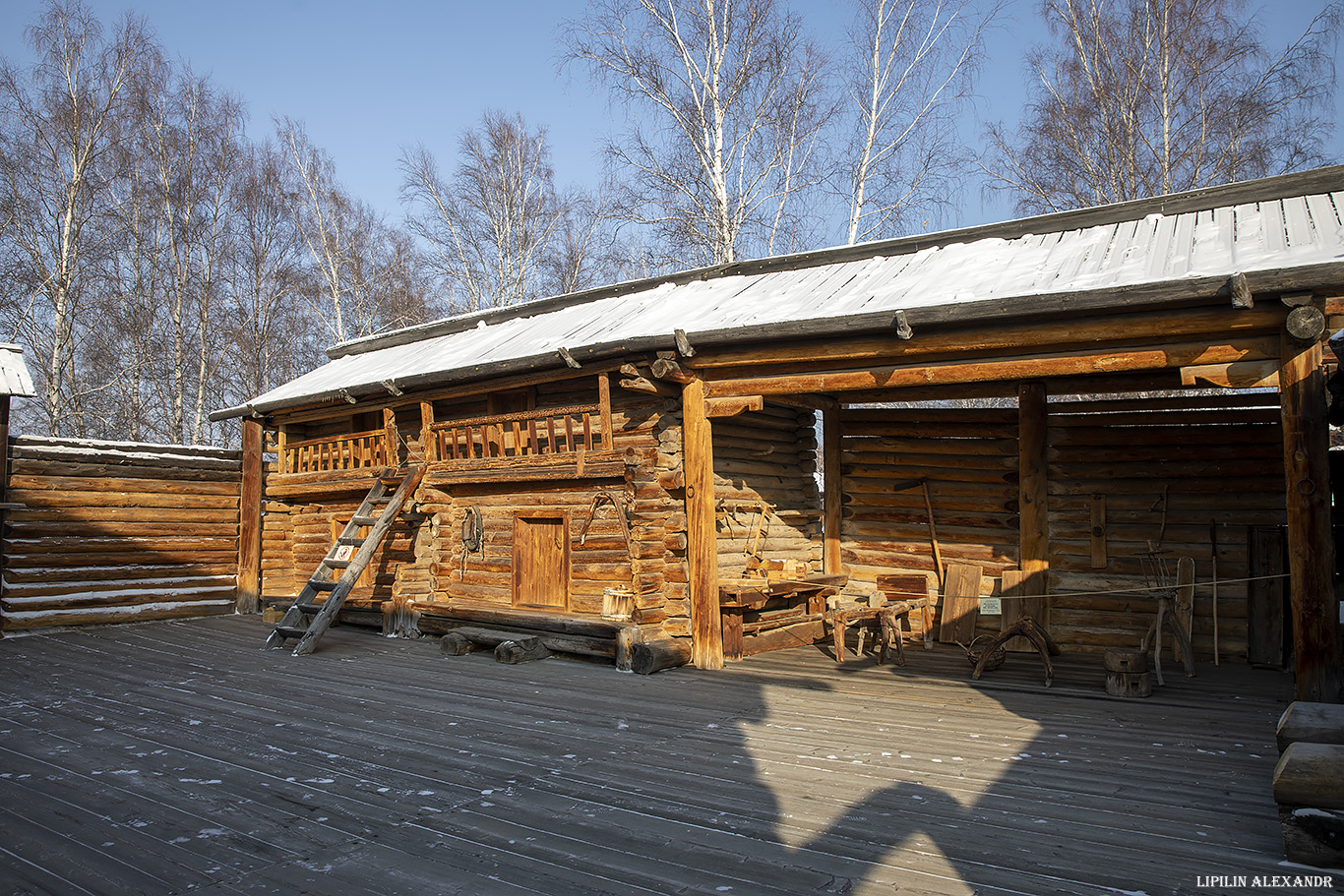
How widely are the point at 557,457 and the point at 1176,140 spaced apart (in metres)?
15.8

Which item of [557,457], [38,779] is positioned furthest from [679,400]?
[38,779]

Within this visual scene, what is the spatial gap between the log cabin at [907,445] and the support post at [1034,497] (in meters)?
0.03

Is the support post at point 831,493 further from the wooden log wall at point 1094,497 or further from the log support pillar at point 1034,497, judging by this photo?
the log support pillar at point 1034,497

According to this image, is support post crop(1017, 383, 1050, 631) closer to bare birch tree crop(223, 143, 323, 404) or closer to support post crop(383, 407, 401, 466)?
support post crop(383, 407, 401, 466)

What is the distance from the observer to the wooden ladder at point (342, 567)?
11070mm

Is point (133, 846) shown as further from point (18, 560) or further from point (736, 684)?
point (18, 560)

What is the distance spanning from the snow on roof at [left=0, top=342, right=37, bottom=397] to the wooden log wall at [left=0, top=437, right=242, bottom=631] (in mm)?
1488

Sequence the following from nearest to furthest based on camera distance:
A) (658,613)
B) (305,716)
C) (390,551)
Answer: (305,716)
(658,613)
(390,551)

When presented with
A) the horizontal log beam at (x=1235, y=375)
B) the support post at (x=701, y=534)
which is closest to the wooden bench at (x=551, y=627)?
the support post at (x=701, y=534)

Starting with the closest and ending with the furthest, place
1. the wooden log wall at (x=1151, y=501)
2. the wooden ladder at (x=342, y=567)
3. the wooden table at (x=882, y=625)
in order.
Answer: the wooden log wall at (x=1151, y=501), the wooden table at (x=882, y=625), the wooden ladder at (x=342, y=567)

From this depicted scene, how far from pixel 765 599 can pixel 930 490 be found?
3291 mm

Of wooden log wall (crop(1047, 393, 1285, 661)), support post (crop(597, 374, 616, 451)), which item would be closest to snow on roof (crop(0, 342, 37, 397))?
support post (crop(597, 374, 616, 451))

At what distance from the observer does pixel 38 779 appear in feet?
18.2

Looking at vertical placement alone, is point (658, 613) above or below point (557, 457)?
below
